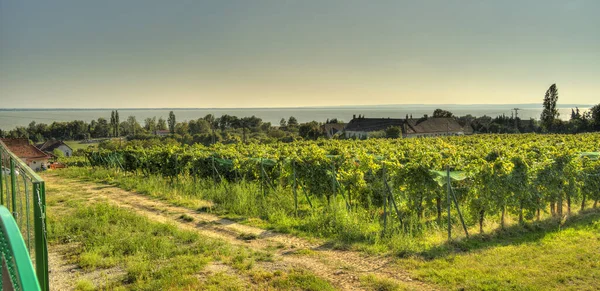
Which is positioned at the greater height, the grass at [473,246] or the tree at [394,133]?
the tree at [394,133]

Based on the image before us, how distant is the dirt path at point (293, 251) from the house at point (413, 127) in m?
59.6

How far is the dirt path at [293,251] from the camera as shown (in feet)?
21.9

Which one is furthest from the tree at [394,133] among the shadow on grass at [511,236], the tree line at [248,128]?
the shadow on grass at [511,236]

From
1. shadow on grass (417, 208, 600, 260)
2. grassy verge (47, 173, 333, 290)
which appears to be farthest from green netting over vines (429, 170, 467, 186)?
grassy verge (47, 173, 333, 290)

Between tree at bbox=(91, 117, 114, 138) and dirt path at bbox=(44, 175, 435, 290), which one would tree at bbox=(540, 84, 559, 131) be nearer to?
dirt path at bbox=(44, 175, 435, 290)

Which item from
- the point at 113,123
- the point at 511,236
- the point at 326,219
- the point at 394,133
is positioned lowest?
the point at 511,236

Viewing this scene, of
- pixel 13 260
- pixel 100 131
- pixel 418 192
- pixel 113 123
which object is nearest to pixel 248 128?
pixel 113 123

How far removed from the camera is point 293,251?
8164mm

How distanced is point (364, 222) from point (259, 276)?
3.56 metres

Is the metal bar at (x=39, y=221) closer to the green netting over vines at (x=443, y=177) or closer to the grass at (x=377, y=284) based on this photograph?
the grass at (x=377, y=284)

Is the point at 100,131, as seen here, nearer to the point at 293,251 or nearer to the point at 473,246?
the point at 293,251

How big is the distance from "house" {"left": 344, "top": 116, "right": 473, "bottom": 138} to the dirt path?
59613mm

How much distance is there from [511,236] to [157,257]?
793 cm

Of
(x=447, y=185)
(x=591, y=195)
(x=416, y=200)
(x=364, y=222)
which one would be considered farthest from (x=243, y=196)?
(x=591, y=195)
